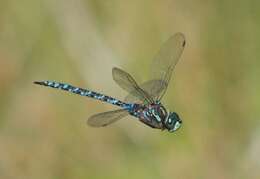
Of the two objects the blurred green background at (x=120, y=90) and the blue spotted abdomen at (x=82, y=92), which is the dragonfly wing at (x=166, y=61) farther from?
the blurred green background at (x=120, y=90)

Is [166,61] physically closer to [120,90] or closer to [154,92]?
[154,92]

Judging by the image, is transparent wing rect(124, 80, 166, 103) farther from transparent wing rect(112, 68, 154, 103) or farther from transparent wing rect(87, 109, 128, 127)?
transparent wing rect(87, 109, 128, 127)

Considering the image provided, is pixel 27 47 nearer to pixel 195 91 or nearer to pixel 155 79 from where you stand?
pixel 195 91

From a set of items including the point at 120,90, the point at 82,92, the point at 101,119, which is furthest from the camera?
the point at 120,90

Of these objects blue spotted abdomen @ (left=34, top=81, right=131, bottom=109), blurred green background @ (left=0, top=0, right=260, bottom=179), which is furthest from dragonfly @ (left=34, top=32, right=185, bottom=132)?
blurred green background @ (left=0, top=0, right=260, bottom=179)

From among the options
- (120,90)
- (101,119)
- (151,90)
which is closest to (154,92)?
(151,90)

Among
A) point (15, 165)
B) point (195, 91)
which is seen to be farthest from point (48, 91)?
point (195, 91)

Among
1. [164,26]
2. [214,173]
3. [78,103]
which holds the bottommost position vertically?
[214,173]
